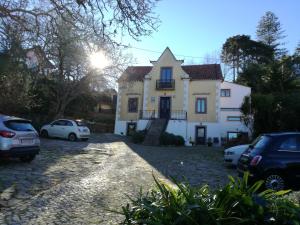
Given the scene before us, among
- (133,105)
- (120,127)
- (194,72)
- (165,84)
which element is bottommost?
(120,127)

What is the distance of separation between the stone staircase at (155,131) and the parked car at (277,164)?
22714mm

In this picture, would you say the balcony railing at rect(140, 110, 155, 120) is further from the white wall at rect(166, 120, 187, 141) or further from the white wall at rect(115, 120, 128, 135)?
the white wall at rect(166, 120, 187, 141)

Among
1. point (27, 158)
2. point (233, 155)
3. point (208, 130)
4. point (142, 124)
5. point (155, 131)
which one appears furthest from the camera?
point (142, 124)

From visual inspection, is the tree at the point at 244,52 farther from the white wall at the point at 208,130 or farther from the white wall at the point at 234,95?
the white wall at the point at 208,130

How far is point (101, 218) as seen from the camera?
22.2ft

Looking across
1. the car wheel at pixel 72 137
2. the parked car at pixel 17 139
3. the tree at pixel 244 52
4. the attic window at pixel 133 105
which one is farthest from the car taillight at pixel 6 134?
the tree at pixel 244 52

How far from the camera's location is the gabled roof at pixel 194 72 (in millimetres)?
39812

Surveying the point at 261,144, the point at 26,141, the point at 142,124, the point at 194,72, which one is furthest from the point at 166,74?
the point at 261,144

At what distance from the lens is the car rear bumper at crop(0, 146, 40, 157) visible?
13090mm

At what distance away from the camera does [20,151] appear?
13.6m

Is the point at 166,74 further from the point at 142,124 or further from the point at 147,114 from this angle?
the point at 142,124

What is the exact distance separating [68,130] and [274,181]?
21.3 meters

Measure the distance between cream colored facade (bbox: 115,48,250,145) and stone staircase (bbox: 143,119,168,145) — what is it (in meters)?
0.76

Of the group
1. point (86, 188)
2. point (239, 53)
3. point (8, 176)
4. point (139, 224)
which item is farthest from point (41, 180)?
point (239, 53)
